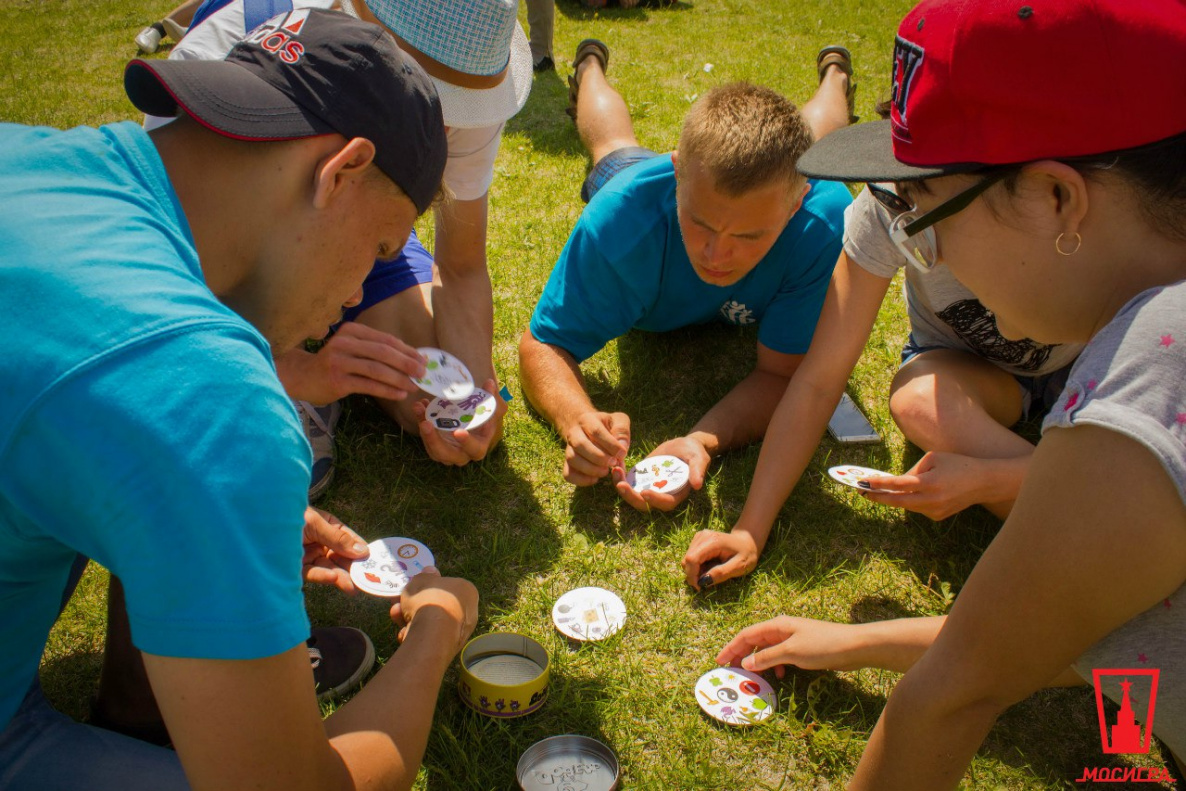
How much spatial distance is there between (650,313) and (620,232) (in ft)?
1.55

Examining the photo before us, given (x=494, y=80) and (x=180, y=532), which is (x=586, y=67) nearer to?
(x=494, y=80)

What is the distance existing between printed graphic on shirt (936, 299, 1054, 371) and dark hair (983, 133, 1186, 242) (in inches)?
63.3

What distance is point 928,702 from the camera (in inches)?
63.8

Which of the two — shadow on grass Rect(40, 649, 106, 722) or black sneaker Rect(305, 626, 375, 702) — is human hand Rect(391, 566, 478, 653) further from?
shadow on grass Rect(40, 649, 106, 722)

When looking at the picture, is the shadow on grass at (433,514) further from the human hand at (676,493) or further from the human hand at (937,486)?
the human hand at (937,486)

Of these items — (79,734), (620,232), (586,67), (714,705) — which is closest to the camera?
(79,734)

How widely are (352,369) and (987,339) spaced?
2.24 metres

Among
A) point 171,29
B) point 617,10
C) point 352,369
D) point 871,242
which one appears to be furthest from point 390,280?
point 617,10

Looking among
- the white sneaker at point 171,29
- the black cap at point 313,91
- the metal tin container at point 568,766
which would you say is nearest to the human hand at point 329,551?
the metal tin container at point 568,766

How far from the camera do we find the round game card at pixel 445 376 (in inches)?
124

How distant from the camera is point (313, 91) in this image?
5.34 ft

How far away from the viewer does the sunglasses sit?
1621mm

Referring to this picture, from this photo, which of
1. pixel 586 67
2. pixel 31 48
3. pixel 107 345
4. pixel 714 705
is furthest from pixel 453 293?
pixel 31 48

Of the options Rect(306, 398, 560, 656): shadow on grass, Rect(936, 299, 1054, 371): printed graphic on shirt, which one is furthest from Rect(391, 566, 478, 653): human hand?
Rect(936, 299, 1054, 371): printed graphic on shirt
